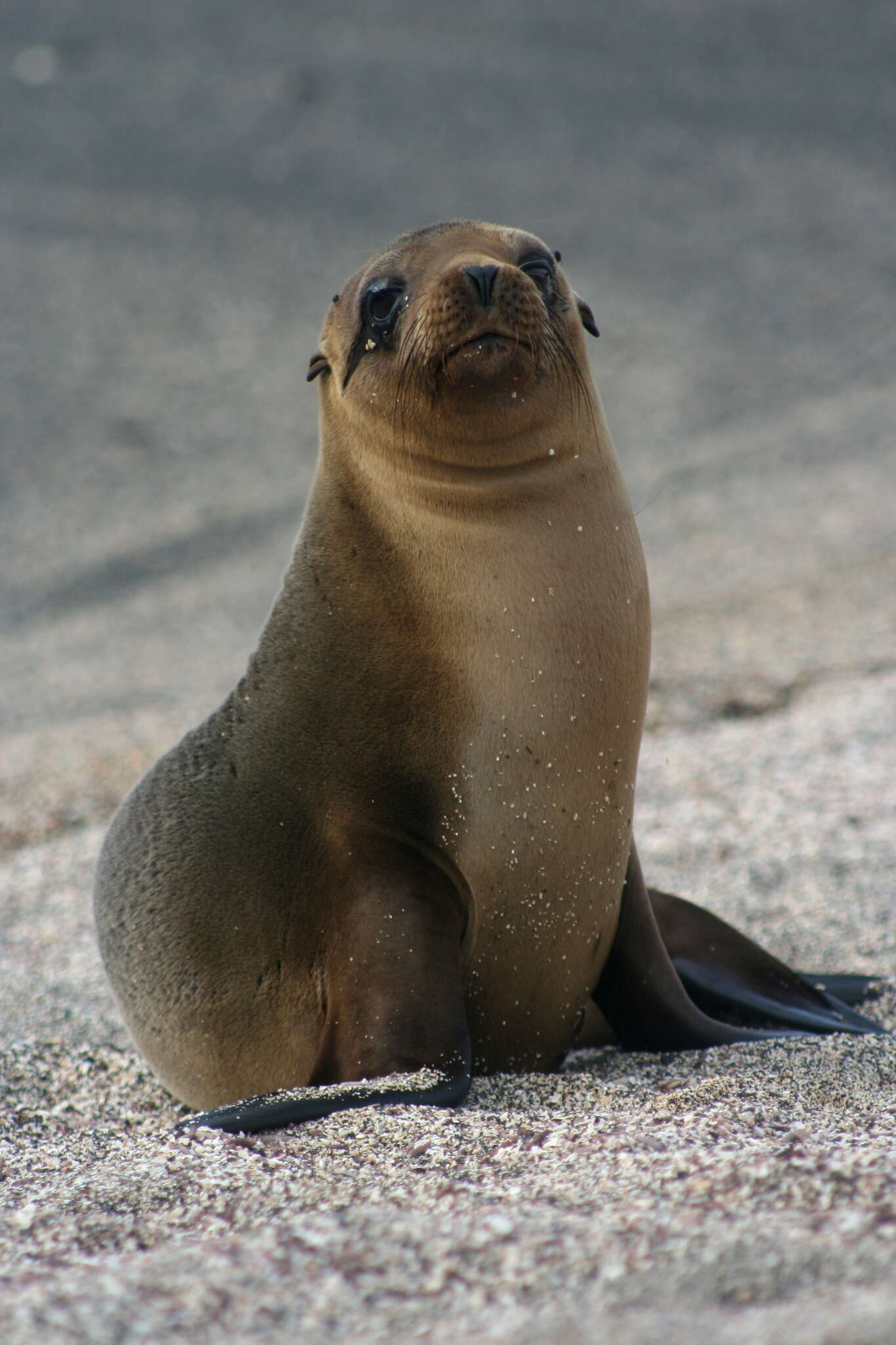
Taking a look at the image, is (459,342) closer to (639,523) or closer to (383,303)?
(383,303)

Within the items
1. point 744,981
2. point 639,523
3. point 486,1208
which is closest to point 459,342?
point 486,1208

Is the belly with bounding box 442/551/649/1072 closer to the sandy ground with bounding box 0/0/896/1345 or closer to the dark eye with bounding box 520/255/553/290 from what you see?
the sandy ground with bounding box 0/0/896/1345

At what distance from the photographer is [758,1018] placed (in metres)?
3.72

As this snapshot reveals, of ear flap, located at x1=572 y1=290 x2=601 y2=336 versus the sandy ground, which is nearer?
the sandy ground

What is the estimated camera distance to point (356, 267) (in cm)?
1778

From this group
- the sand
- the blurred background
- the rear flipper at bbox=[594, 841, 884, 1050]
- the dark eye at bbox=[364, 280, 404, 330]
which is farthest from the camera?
the blurred background

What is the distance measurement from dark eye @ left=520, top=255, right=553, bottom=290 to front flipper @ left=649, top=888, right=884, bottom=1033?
1.57 metres

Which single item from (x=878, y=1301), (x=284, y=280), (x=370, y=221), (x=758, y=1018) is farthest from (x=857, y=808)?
(x=370, y=221)

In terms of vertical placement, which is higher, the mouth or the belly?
the mouth

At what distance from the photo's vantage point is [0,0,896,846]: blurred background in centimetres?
927

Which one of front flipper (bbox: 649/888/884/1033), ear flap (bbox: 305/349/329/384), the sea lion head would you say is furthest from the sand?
ear flap (bbox: 305/349/329/384)

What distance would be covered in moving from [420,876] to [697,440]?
11.7 metres

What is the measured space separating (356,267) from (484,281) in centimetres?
1532

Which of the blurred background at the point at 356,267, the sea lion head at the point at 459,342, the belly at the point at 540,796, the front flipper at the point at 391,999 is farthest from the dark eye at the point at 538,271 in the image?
the blurred background at the point at 356,267
